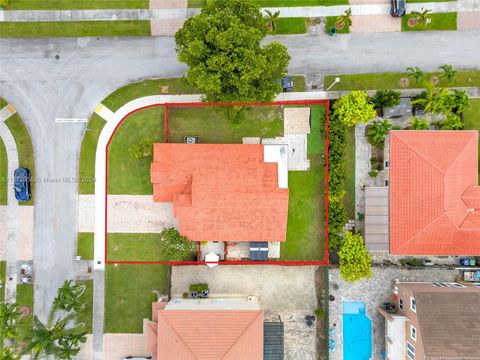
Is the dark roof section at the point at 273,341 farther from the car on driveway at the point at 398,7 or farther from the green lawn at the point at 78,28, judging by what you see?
the car on driveway at the point at 398,7

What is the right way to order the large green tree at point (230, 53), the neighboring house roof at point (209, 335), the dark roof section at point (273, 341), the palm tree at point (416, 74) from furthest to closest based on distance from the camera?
the dark roof section at point (273, 341) < the palm tree at point (416, 74) < the neighboring house roof at point (209, 335) < the large green tree at point (230, 53)

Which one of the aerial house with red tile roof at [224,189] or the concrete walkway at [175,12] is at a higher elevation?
the concrete walkway at [175,12]

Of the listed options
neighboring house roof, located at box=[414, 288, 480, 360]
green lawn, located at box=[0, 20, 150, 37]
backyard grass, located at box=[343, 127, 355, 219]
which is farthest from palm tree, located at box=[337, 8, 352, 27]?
neighboring house roof, located at box=[414, 288, 480, 360]

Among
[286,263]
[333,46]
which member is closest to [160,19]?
[333,46]

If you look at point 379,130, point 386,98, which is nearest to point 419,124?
point 379,130

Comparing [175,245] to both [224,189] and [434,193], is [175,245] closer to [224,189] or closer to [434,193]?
[224,189]

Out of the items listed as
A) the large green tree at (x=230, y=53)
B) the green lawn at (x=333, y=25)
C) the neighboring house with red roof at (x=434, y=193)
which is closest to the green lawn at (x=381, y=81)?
the green lawn at (x=333, y=25)
